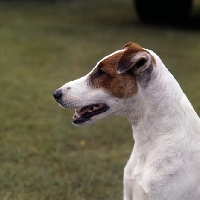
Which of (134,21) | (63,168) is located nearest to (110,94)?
(63,168)

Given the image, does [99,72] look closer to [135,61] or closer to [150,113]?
[135,61]

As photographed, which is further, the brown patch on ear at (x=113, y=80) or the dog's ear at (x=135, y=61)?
the brown patch on ear at (x=113, y=80)

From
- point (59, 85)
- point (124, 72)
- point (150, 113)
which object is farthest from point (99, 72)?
point (59, 85)

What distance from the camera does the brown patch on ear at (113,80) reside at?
3.74 m

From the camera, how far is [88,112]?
3.95m

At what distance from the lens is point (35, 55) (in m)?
13.7

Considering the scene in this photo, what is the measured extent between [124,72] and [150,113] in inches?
14.9

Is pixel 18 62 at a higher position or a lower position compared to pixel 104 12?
Answer: higher

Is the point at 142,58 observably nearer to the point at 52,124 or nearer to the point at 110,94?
the point at 110,94

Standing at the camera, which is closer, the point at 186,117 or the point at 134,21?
the point at 186,117

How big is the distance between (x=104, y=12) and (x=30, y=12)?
368 cm

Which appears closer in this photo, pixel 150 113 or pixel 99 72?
pixel 150 113

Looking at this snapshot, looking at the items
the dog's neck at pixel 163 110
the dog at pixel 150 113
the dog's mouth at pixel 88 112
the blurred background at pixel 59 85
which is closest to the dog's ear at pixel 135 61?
the dog at pixel 150 113

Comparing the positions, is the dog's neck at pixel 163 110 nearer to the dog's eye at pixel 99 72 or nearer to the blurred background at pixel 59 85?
the dog's eye at pixel 99 72
